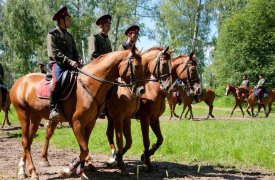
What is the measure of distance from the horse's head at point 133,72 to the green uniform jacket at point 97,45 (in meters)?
1.82

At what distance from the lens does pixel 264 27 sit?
3525 centimetres

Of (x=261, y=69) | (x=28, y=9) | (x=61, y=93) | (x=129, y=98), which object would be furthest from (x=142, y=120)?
(x=28, y=9)

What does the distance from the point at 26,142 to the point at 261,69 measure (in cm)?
2950

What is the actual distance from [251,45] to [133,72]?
3047 cm

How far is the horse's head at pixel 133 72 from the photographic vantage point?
6473mm

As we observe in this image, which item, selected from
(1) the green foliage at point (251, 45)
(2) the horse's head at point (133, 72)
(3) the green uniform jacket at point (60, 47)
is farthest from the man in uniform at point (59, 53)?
(1) the green foliage at point (251, 45)

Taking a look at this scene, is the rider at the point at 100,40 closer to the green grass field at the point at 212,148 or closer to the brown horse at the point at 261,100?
the green grass field at the point at 212,148

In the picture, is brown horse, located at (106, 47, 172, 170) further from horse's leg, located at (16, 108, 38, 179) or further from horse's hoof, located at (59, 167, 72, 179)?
horse's leg, located at (16, 108, 38, 179)

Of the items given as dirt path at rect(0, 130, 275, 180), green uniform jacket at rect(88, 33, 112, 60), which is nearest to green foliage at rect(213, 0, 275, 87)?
dirt path at rect(0, 130, 275, 180)

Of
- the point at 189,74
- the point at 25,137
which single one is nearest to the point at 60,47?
the point at 25,137

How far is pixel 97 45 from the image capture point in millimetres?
8305

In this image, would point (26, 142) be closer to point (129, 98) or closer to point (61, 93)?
point (61, 93)

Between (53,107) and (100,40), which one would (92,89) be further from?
(100,40)

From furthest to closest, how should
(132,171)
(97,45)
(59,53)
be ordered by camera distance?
1. (97,45)
2. (132,171)
3. (59,53)
